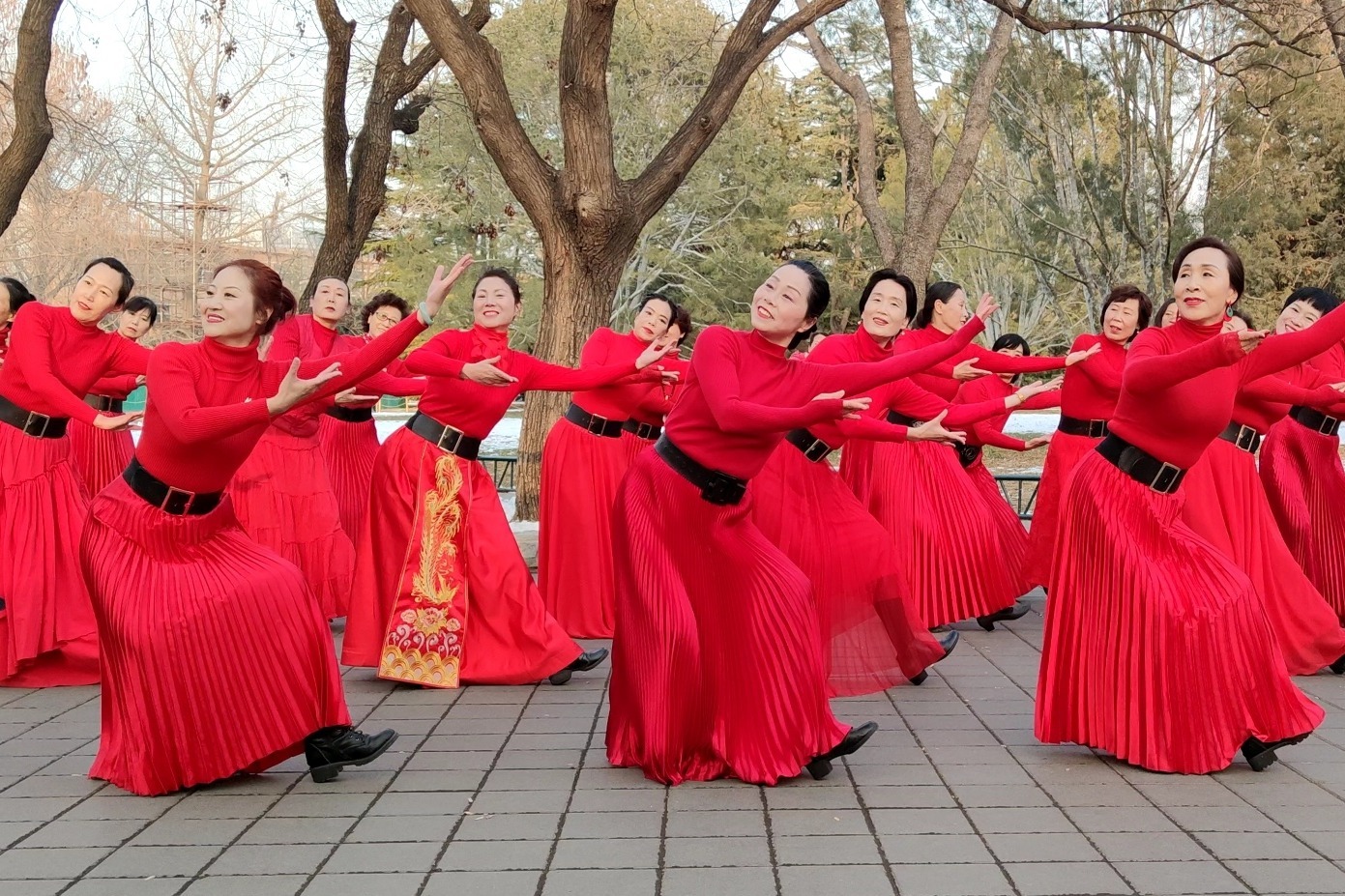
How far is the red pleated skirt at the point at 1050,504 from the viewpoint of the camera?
31.4 feet

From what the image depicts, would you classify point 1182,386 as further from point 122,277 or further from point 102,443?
point 102,443

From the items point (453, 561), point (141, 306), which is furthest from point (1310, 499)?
point (141, 306)

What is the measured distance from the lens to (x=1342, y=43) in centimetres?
1362

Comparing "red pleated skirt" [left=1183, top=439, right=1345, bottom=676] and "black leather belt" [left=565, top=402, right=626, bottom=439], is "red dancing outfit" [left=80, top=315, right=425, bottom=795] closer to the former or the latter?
"black leather belt" [left=565, top=402, right=626, bottom=439]

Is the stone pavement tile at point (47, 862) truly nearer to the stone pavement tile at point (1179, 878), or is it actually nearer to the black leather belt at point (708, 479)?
the black leather belt at point (708, 479)

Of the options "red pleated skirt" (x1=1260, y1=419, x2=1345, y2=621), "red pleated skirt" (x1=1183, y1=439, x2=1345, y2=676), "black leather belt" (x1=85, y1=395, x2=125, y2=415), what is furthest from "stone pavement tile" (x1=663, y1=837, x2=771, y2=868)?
"black leather belt" (x1=85, y1=395, x2=125, y2=415)

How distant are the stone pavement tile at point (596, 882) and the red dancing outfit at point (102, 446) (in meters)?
5.96

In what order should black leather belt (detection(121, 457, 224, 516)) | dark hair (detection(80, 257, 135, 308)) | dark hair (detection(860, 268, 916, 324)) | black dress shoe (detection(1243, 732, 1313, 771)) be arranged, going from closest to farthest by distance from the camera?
1. black leather belt (detection(121, 457, 224, 516))
2. black dress shoe (detection(1243, 732, 1313, 771))
3. dark hair (detection(80, 257, 135, 308))
4. dark hair (detection(860, 268, 916, 324))

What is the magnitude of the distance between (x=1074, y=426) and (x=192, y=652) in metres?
6.30

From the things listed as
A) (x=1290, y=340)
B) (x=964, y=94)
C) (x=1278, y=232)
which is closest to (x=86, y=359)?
(x=1290, y=340)

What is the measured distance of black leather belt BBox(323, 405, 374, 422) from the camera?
9.83 meters

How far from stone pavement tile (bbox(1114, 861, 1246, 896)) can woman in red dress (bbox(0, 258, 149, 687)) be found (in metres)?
5.27

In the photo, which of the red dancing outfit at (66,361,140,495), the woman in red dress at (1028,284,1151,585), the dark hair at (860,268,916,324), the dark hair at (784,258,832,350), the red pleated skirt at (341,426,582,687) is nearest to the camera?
the dark hair at (784,258,832,350)

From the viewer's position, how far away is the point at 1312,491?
27.7 feet
